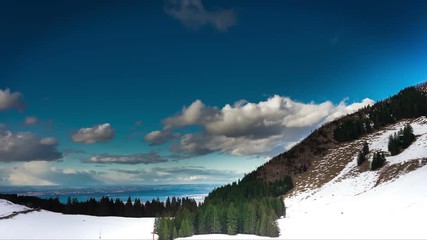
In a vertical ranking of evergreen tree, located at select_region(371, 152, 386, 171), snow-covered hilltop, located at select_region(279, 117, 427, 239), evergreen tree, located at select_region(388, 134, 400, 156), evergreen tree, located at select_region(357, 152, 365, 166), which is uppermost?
evergreen tree, located at select_region(388, 134, 400, 156)

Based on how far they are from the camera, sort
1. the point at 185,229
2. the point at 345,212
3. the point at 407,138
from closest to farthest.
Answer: the point at 185,229, the point at 345,212, the point at 407,138

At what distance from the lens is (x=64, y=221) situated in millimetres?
121125

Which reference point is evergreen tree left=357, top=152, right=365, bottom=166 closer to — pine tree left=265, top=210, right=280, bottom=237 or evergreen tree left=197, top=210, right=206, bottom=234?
pine tree left=265, top=210, right=280, bottom=237

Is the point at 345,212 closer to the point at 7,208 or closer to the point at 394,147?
the point at 394,147

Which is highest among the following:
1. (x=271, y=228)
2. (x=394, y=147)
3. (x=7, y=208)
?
(x=394, y=147)

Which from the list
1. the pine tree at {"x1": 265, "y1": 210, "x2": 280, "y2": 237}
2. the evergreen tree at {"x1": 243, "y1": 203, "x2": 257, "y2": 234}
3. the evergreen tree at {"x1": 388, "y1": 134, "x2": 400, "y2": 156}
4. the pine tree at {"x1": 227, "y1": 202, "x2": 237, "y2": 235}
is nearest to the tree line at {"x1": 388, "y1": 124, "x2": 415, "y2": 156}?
the evergreen tree at {"x1": 388, "y1": 134, "x2": 400, "y2": 156}

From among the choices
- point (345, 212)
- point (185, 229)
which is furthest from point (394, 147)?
point (185, 229)

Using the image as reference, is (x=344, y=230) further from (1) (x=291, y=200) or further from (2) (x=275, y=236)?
(1) (x=291, y=200)

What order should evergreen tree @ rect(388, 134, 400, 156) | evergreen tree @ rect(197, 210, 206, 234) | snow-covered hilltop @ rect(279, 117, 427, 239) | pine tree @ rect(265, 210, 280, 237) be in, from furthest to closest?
evergreen tree @ rect(388, 134, 400, 156)
evergreen tree @ rect(197, 210, 206, 234)
pine tree @ rect(265, 210, 280, 237)
snow-covered hilltop @ rect(279, 117, 427, 239)

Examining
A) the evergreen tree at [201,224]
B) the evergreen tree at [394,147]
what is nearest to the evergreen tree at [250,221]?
the evergreen tree at [201,224]

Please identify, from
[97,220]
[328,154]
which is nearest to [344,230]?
[97,220]

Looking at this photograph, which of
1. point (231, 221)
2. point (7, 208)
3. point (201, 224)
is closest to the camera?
point (231, 221)

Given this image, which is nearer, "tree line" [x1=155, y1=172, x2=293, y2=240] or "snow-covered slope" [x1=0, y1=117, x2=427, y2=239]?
"snow-covered slope" [x1=0, y1=117, x2=427, y2=239]

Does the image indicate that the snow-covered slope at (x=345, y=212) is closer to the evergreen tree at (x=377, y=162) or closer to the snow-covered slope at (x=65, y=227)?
the snow-covered slope at (x=65, y=227)
